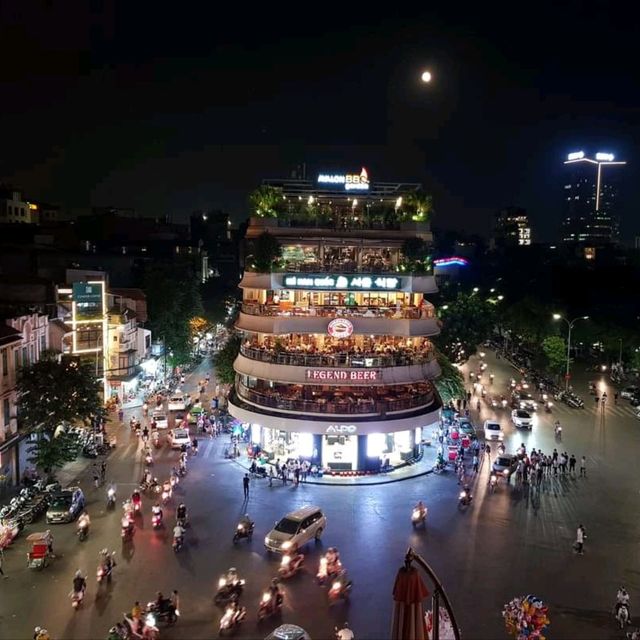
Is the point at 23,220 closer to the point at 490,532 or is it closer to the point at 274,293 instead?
the point at 274,293

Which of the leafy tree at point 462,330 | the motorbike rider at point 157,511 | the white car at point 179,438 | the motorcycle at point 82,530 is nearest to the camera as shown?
the motorcycle at point 82,530

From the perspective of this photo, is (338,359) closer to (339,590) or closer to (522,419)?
(339,590)

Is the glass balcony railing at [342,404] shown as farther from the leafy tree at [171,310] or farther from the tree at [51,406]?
the leafy tree at [171,310]

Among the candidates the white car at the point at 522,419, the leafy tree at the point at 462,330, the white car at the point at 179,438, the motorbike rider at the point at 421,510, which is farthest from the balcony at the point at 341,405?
A: the leafy tree at the point at 462,330

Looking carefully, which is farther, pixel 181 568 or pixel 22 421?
pixel 22 421

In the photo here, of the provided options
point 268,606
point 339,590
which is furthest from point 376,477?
point 268,606

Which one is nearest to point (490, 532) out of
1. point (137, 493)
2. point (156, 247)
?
point (137, 493)
